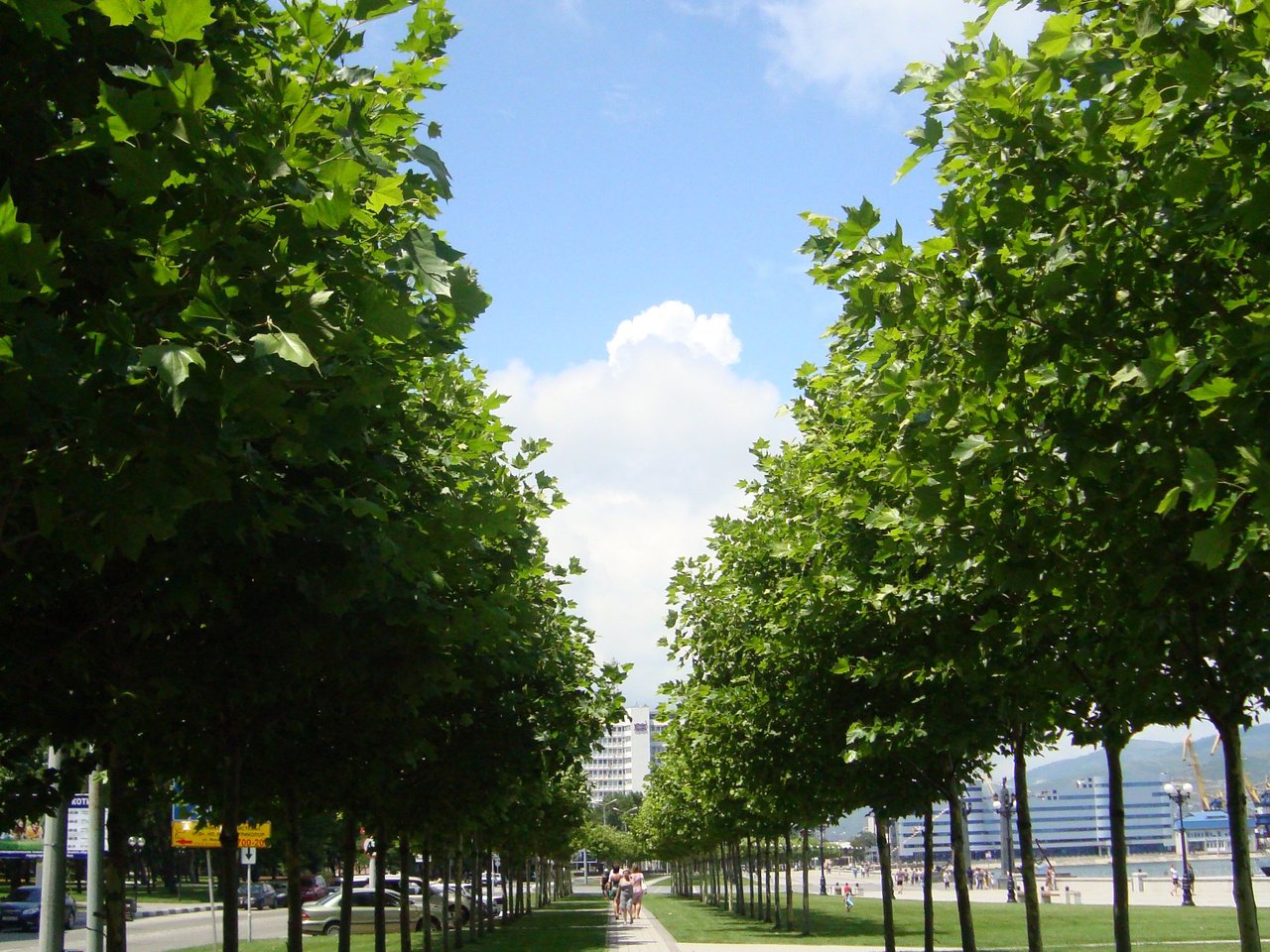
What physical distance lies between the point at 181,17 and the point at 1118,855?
10964 millimetres

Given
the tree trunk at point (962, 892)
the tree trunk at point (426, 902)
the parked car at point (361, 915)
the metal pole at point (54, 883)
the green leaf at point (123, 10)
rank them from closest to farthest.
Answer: the green leaf at point (123, 10), the metal pole at point (54, 883), the tree trunk at point (962, 892), the tree trunk at point (426, 902), the parked car at point (361, 915)

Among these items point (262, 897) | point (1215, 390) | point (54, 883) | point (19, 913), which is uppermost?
point (1215, 390)

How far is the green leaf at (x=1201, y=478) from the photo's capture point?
5461 mm

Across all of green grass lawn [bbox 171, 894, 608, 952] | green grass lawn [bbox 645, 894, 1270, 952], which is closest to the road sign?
green grass lawn [bbox 171, 894, 608, 952]

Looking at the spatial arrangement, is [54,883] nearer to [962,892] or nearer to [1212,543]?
[962,892]

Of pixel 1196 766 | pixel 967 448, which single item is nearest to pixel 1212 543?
pixel 967 448

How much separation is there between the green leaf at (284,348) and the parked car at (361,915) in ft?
132

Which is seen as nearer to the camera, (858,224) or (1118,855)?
(858,224)

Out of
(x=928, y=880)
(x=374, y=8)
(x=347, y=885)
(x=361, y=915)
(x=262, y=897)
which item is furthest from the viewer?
(x=262, y=897)

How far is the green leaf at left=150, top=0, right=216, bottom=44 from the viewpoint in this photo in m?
4.51

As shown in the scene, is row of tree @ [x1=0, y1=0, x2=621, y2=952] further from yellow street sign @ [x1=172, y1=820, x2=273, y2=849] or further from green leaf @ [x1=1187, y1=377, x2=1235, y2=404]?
yellow street sign @ [x1=172, y1=820, x2=273, y2=849]

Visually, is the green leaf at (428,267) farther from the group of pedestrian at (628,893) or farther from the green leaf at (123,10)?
the group of pedestrian at (628,893)

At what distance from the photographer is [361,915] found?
42344mm

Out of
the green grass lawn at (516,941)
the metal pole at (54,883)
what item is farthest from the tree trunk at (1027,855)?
the green grass lawn at (516,941)
